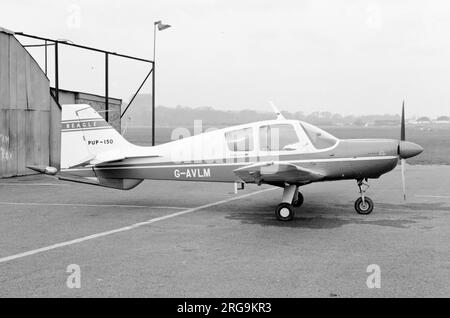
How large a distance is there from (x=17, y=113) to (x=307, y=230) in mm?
13869

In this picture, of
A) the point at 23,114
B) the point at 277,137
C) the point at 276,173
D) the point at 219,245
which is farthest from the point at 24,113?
the point at 219,245

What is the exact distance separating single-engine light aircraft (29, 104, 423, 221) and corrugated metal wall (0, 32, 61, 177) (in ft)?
26.3

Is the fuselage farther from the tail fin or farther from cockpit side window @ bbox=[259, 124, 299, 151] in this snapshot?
the tail fin

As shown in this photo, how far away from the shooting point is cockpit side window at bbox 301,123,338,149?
10.6 m

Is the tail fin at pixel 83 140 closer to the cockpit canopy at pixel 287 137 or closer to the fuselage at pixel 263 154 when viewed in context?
the fuselage at pixel 263 154

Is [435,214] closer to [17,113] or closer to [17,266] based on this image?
[17,266]

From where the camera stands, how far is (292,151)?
34.8 ft

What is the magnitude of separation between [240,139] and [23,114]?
38.5 feet

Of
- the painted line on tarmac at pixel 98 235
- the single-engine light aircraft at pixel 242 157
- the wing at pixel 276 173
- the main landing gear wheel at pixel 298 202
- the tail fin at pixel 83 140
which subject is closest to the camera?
the painted line on tarmac at pixel 98 235

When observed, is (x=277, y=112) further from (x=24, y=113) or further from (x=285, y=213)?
(x=24, y=113)

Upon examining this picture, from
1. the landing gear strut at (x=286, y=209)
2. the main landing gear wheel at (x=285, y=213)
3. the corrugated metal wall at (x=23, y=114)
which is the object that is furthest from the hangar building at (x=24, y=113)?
the main landing gear wheel at (x=285, y=213)

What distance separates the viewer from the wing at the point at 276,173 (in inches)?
381

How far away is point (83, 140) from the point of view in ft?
38.5

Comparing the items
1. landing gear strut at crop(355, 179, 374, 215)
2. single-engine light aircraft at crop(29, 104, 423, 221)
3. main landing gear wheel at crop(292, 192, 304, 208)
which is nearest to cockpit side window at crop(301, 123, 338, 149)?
single-engine light aircraft at crop(29, 104, 423, 221)
